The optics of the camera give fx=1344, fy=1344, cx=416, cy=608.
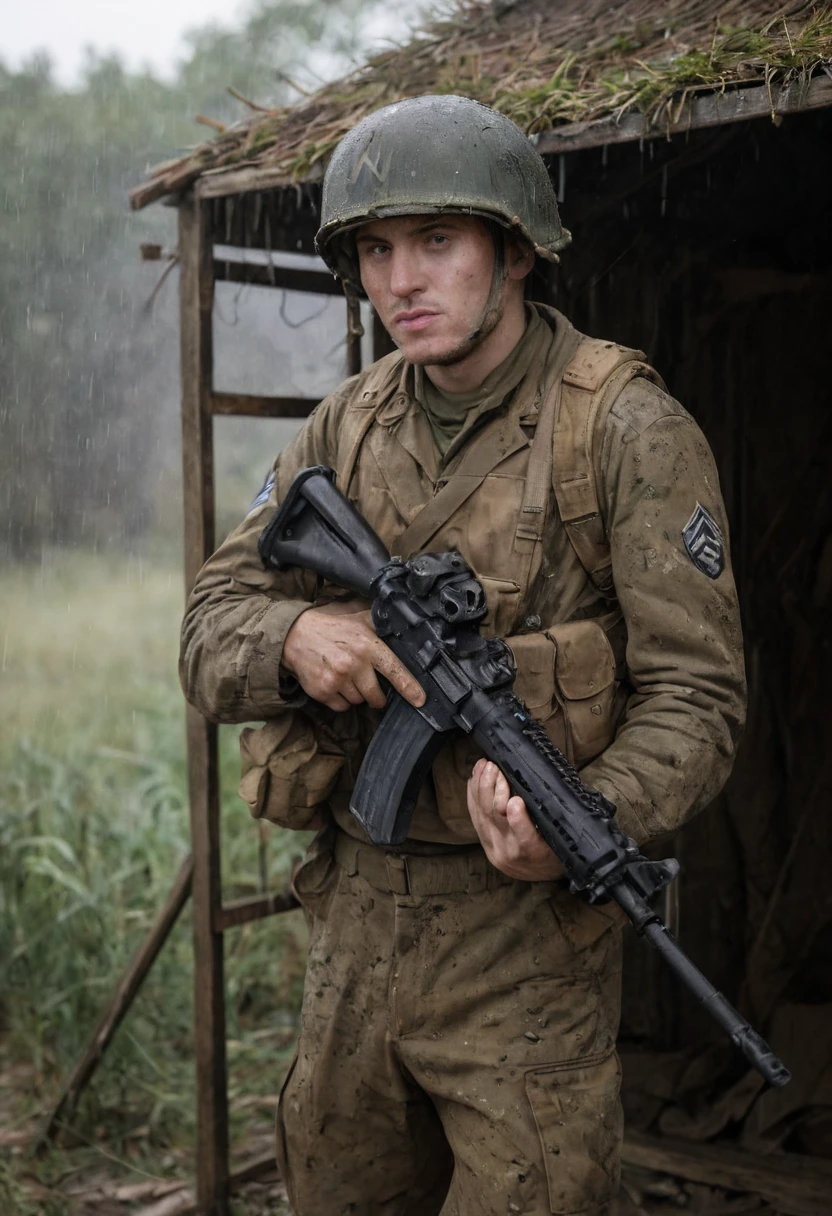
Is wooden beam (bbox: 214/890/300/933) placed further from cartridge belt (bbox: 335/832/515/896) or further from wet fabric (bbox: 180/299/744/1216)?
cartridge belt (bbox: 335/832/515/896)

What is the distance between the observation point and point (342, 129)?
3.68 meters

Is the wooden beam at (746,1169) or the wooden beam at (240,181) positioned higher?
the wooden beam at (240,181)

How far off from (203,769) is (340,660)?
1.65 meters

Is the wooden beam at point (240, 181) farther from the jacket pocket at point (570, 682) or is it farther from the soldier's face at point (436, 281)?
the jacket pocket at point (570, 682)

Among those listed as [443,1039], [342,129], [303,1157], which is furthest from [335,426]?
[303,1157]

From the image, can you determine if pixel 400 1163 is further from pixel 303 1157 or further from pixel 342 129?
pixel 342 129

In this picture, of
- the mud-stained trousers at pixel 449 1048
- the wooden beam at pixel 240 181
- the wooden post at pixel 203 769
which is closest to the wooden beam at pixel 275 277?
the wooden post at pixel 203 769

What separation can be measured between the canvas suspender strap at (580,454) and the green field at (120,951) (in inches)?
105

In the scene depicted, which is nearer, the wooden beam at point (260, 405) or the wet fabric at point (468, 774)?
the wet fabric at point (468, 774)

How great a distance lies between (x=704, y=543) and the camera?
2.55 metres

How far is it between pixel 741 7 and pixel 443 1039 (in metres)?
2.62

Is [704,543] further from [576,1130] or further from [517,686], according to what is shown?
[576,1130]

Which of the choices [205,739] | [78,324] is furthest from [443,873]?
[78,324]

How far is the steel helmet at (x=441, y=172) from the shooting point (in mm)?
2594
